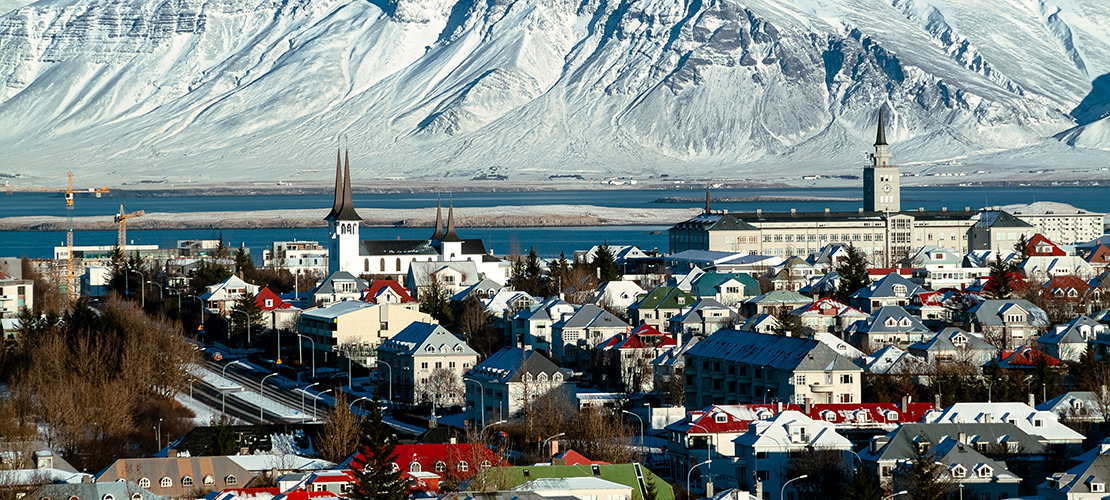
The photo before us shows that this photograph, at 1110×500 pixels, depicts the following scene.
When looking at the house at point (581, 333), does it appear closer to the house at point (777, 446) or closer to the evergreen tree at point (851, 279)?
the evergreen tree at point (851, 279)

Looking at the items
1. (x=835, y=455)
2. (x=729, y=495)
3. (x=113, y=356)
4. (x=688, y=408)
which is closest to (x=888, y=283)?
(x=688, y=408)

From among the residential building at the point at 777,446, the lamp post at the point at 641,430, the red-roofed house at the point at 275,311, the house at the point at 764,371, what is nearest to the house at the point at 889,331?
the house at the point at 764,371

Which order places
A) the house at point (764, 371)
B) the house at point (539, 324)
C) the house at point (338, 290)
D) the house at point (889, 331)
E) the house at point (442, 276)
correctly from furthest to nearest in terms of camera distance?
the house at point (442, 276), the house at point (338, 290), the house at point (539, 324), the house at point (889, 331), the house at point (764, 371)

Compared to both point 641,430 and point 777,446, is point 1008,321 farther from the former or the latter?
point 777,446

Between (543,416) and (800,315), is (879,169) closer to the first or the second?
(800,315)

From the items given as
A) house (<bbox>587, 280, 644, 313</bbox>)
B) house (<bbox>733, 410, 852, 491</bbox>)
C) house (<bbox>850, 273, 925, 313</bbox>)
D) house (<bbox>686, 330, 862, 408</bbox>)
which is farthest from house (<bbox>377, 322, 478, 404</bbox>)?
house (<bbox>850, 273, 925, 313</bbox>)
